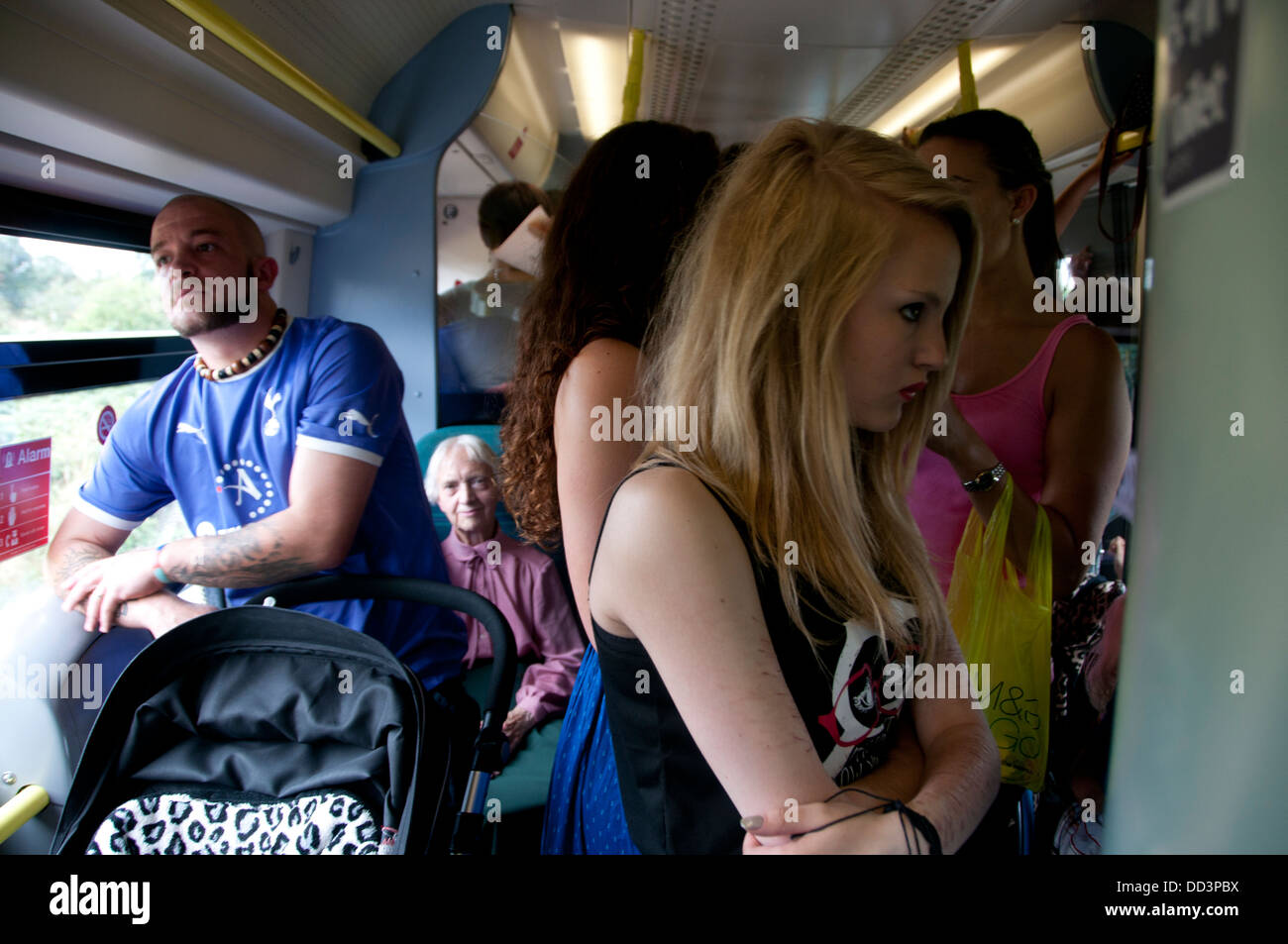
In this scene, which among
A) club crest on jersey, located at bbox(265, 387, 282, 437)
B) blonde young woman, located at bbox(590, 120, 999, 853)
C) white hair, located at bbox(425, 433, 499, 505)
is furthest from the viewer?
white hair, located at bbox(425, 433, 499, 505)

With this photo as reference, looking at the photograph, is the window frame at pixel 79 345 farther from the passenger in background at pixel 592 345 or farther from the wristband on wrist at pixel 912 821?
the wristband on wrist at pixel 912 821

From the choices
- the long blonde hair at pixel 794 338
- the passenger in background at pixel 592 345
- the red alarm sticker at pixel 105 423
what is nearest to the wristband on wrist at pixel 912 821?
the long blonde hair at pixel 794 338

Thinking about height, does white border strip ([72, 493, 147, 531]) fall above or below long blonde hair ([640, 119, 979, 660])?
below

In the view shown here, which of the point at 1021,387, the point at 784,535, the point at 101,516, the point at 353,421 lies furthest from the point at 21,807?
the point at 1021,387

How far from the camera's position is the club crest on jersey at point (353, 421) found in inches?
51.5

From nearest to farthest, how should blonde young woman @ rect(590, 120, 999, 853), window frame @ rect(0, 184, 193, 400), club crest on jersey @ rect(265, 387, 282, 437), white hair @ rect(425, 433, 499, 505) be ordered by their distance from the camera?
blonde young woman @ rect(590, 120, 999, 853)
window frame @ rect(0, 184, 193, 400)
club crest on jersey @ rect(265, 387, 282, 437)
white hair @ rect(425, 433, 499, 505)

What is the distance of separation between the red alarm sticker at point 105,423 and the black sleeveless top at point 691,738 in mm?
871

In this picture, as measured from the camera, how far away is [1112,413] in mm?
1315

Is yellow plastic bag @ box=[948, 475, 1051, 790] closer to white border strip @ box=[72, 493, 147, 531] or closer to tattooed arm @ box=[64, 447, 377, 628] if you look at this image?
tattooed arm @ box=[64, 447, 377, 628]

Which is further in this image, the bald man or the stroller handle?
the stroller handle

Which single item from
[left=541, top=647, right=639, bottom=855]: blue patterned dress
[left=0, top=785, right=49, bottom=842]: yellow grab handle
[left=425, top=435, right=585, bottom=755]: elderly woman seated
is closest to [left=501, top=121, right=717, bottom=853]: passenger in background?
[left=541, top=647, right=639, bottom=855]: blue patterned dress

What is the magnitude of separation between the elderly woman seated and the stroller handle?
46 millimetres

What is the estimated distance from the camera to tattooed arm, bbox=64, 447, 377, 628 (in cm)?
129
